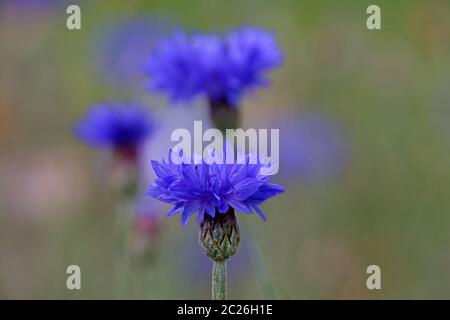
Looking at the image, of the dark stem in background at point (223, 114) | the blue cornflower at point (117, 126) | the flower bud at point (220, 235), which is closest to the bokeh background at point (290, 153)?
the blue cornflower at point (117, 126)

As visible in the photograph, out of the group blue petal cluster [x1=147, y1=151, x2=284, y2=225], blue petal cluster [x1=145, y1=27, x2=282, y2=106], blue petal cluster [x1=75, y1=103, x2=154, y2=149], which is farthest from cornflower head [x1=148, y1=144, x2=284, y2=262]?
blue petal cluster [x1=75, y1=103, x2=154, y2=149]

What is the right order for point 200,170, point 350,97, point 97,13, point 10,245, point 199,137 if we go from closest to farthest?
point 200,170
point 199,137
point 10,245
point 350,97
point 97,13

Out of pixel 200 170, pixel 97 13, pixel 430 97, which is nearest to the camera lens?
pixel 200 170

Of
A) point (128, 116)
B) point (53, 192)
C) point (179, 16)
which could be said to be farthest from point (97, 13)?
point (128, 116)

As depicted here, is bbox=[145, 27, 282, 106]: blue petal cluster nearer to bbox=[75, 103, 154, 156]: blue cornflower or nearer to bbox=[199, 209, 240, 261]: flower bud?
bbox=[75, 103, 154, 156]: blue cornflower

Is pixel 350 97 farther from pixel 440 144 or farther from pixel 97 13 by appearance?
pixel 97 13

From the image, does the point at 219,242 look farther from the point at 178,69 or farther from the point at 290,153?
the point at 290,153

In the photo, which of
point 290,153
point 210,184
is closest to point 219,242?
point 210,184
